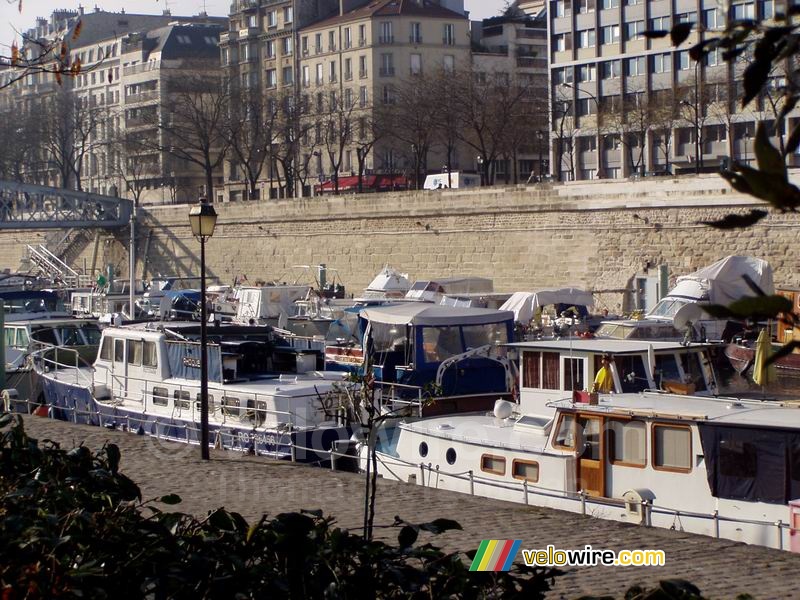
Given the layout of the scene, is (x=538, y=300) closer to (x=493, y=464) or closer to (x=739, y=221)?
(x=493, y=464)

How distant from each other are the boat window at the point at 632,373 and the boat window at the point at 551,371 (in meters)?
0.78

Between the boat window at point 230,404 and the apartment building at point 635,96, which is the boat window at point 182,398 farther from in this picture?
the apartment building at point 635,96

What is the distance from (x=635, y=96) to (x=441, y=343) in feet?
123

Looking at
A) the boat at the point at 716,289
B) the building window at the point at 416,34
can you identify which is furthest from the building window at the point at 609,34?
the boat at the point at 716,289

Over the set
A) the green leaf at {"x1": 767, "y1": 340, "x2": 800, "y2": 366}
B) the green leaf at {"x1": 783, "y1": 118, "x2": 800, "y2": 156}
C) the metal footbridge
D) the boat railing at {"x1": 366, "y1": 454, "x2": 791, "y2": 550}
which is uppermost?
the metal footbridge

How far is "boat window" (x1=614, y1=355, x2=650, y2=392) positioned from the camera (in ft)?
46.5

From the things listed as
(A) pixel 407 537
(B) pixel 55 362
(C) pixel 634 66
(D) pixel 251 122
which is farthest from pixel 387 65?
(A) pixel 407 537

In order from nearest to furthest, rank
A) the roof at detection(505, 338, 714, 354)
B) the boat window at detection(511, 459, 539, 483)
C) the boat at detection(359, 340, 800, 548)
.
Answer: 1. the boat at detection(359, 340, 800, 548)
2. the boat window at detection(511, 459, 539, 483)
3. the roof at detection(505, 338, 714, 354)

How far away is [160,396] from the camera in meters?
16.8

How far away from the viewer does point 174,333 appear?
1731cm

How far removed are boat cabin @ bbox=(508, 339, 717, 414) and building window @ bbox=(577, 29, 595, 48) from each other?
42.7 meters

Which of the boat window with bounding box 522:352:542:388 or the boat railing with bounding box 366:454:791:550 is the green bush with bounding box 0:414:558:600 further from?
the boat window with bounding box 522:352:542:388

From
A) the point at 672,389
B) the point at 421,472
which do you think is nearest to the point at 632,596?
the point at 421,472

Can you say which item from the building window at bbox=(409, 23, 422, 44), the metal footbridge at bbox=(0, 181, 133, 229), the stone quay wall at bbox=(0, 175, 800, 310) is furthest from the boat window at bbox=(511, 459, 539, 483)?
the building window at bbox=(409, 23, 422, 44)
